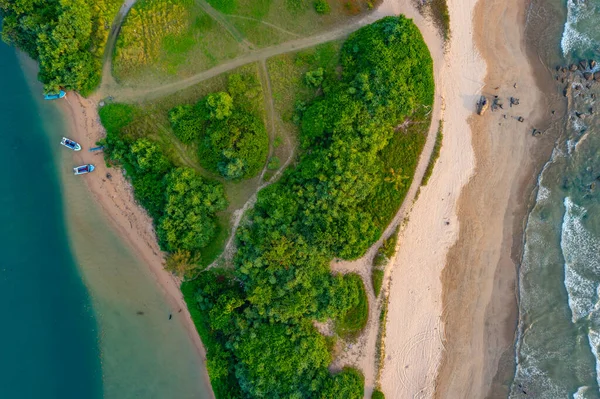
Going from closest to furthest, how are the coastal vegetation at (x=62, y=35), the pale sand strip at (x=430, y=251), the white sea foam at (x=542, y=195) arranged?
the coastal vegetation at (x=62, y=35) < the pale sand strip at (x=430, y=251) < the white sea foam at (x=542, y=195)

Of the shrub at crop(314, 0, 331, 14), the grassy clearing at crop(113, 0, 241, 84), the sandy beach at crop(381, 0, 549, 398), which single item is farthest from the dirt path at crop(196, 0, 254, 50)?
the sandy beach at crop(381, 0, 549, 398)

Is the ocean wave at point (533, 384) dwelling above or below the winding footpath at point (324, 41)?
below

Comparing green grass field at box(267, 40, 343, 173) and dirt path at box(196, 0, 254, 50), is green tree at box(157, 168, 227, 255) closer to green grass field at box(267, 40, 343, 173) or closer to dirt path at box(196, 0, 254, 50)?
green grass field at box(267, 40, 343, 173)

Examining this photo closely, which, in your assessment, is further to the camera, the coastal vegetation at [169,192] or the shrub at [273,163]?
the shrub at [273,163]

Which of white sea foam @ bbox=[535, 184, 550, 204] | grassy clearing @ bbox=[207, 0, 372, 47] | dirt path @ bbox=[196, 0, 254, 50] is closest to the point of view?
grassy clearing @ bbox=[207, 0, 372, 47]

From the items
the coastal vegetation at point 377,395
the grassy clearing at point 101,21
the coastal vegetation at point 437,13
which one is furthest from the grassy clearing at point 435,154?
the grassy clearing at point 101,21

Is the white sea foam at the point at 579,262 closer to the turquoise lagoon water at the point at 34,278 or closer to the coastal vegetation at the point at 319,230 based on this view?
the coastal vegetation at the point at 319,230

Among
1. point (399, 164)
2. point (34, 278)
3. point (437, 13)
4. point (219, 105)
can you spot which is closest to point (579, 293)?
point (399, 164)

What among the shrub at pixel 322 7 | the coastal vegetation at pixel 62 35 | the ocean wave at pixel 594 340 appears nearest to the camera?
the coastal vegetation at pixel 62 35
